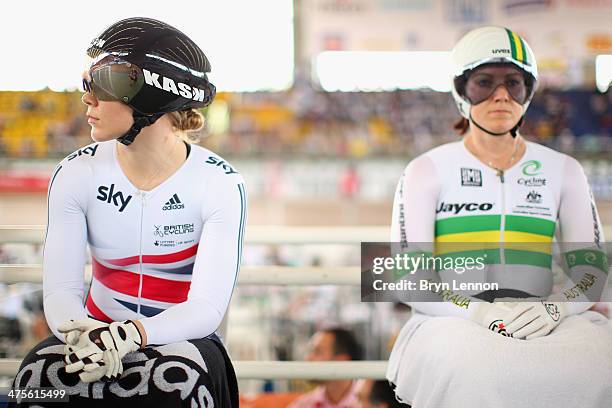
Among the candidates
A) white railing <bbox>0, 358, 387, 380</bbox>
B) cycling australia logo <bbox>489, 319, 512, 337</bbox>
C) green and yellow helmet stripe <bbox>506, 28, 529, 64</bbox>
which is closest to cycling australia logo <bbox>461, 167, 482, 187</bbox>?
green and yellow helmet stripe <bbox>506, 28, 529, 64</bbox>

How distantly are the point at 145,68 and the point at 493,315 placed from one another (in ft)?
3.51

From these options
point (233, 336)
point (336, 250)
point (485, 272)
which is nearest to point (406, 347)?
Answer: point (485, 272)

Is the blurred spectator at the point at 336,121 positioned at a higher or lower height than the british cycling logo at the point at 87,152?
higher

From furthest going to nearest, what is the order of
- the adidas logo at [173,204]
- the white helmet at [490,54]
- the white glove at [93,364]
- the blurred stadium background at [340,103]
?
1. the blurred stadium background at [340,103]
2. the white helmet at [490,54]
3. the adidas logo at [173,204]
4. the white glove at [93,364]

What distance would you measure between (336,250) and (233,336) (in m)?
2.88

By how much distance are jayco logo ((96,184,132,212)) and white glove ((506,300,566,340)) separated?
1.03 m

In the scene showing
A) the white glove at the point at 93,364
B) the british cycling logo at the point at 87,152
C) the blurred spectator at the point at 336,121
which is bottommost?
the white glove at the point at 93,364

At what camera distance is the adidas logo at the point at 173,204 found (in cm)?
206

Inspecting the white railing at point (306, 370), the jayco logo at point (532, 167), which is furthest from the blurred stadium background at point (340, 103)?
the jayco logo at point (532, 167)

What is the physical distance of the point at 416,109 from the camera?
14453 millimetres

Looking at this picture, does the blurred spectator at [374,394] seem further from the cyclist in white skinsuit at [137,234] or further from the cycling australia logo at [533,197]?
the cyclist in white skinsuit at [137,234]

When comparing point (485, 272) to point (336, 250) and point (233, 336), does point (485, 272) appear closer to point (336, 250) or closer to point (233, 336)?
point (233, 336)

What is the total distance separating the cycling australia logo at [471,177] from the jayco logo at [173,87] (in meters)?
0.80

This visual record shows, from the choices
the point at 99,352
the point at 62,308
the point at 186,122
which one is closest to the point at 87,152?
the point at 186,122
